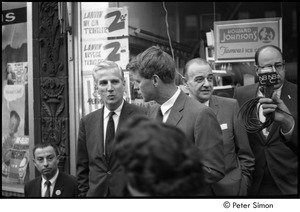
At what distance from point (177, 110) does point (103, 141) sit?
2.96 ft

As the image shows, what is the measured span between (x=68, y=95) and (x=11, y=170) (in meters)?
1.16

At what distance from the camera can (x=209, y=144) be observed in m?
3.09

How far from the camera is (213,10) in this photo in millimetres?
4719

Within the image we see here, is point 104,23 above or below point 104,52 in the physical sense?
above

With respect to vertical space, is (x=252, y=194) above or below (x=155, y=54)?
below

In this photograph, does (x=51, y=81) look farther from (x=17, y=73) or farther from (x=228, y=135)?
(x=228, y=135)

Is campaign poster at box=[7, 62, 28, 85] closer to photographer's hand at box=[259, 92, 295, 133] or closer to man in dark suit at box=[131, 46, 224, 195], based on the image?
man in dark suit at box=[131, 46, 224, 195]

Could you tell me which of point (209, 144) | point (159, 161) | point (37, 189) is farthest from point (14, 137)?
point (159, 161)

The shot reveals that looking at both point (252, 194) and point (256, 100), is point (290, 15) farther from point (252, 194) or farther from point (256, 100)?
point (252, 194)

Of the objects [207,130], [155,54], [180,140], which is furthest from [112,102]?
[180,140]

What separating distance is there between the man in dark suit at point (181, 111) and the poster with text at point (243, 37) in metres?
1.32

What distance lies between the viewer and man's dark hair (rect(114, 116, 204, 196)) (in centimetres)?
171

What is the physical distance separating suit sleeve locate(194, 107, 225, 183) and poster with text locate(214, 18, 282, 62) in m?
1.61

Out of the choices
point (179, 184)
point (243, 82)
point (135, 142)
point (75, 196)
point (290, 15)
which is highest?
point (290, 15)
